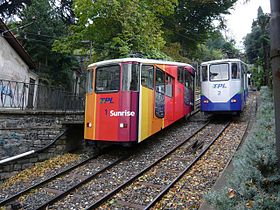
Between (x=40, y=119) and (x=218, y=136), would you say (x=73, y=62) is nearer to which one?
(x=40, y=119)

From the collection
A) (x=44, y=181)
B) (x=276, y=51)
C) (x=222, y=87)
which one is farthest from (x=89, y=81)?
(x=276, y=51)

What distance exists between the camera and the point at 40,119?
995 cm

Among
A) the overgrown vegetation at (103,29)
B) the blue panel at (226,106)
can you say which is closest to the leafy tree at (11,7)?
the overgrown vegetation at (103,29)

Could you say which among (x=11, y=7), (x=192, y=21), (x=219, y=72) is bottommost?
(x=219, y=72)

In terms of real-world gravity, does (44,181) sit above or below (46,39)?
below

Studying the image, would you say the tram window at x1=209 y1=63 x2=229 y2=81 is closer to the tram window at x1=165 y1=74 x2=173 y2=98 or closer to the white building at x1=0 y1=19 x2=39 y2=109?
the tram window at x1=165 y1=74 x2=173 y2=98

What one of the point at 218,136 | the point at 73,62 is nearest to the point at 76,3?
the point at 73,62

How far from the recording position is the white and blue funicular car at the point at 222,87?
12617 mm

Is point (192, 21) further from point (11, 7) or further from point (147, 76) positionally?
point (147, 76)

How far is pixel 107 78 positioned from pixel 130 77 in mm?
861

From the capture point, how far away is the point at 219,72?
1310 centimetres

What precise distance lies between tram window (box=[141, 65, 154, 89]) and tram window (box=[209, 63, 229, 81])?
16.2ft

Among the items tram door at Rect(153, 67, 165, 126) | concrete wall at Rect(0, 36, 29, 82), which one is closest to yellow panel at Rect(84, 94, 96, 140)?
tram door at Rect(153, 67, 165, 126)

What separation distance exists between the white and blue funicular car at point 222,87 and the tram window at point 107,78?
242 inches
